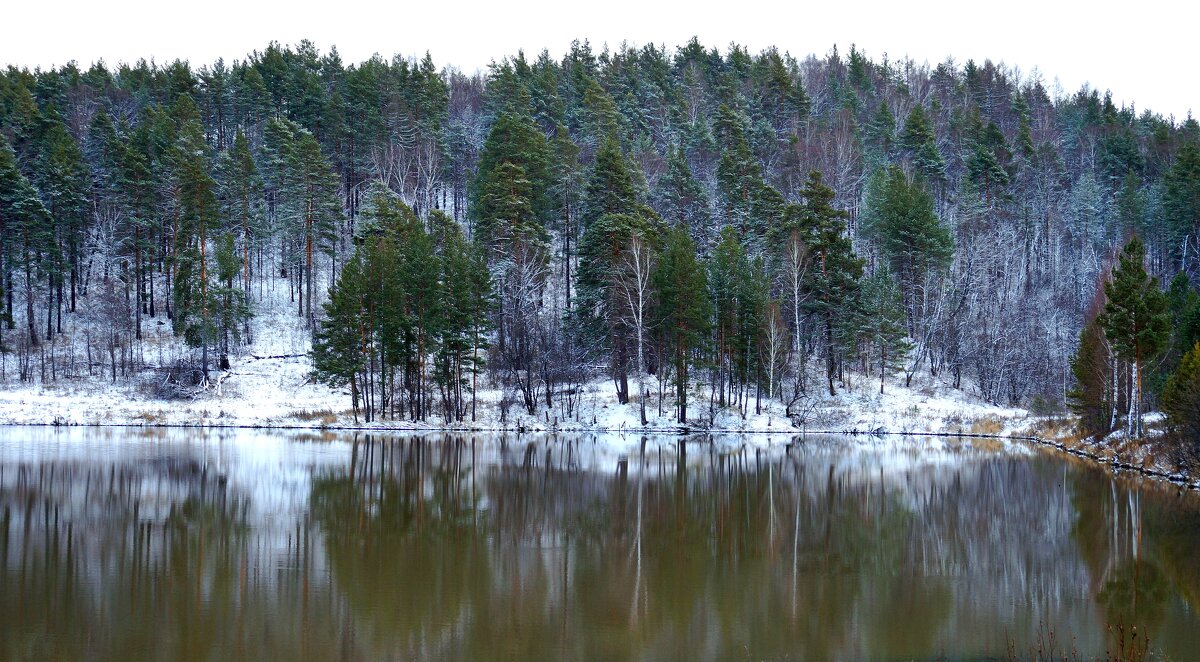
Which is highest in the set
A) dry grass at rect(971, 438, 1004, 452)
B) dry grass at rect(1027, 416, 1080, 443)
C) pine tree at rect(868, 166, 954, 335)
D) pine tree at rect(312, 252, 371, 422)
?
pine tree at rect(868, 166, 954, 335)

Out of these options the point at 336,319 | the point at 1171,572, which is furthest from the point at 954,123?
the point at 1171,572

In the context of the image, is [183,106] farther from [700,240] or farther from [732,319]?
[732,319]

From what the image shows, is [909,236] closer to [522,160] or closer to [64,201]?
[522,160]

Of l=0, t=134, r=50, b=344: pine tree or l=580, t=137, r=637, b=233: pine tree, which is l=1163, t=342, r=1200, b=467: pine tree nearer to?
l=580, t=137, r=637, b=233: pine tree

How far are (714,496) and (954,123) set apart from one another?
7664 cm

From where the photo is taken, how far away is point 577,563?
1745 cm

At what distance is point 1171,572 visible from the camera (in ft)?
56.4

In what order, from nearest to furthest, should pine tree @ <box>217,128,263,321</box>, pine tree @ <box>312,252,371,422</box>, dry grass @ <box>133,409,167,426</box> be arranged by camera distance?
1. dry grass @ <box>133,409,167,426</box>
2. pine tree @ <box>312,252,371,422</box>
3. pine tree @ <box>217,128,263,321</box>

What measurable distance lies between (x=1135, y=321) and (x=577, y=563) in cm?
2938

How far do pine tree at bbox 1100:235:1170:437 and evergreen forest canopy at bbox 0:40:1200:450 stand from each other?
0.15m

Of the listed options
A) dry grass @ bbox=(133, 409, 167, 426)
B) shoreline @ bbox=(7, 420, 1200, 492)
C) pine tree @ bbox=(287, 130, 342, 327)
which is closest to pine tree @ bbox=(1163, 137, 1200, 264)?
shoreline @ bbox=(7, 420, 1200, 492)

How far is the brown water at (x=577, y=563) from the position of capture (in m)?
12.4

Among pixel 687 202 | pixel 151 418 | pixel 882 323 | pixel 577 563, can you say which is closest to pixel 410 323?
pixel 151 418

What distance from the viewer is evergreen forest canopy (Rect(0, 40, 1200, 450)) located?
180 feet
